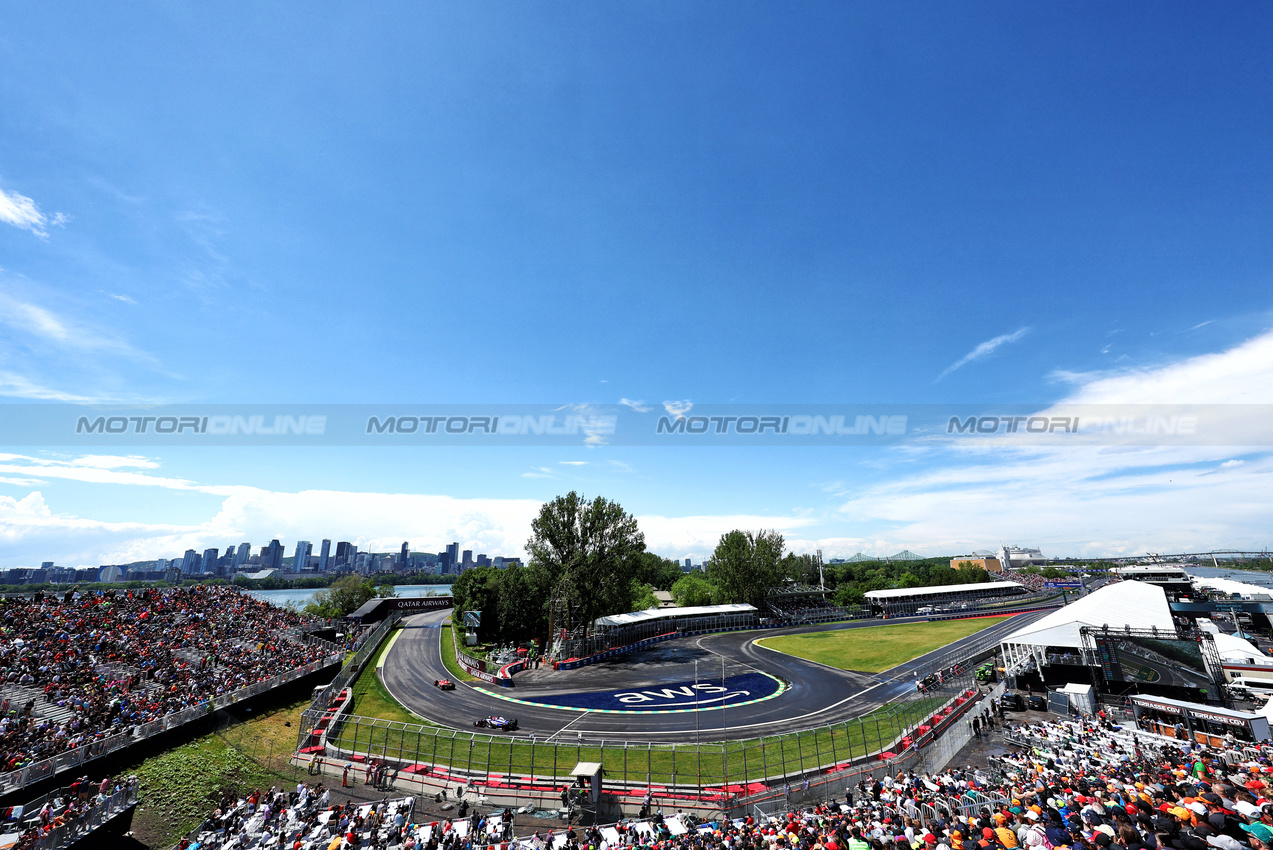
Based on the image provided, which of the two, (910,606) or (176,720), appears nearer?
(176,720)

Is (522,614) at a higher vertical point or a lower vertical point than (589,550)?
lower

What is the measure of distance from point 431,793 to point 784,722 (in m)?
20.4

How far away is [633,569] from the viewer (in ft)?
208

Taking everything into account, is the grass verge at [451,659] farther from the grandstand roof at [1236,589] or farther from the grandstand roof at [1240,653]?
the grandstand roof at [1236,589]

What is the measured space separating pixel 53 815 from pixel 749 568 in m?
81.6

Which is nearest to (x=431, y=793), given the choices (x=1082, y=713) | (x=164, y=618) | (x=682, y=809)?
(x=682, y=809)

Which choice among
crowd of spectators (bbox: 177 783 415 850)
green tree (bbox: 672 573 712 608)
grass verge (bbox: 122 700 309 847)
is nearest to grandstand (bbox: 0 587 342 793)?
grass verge (bbox: 122 700 309 847)

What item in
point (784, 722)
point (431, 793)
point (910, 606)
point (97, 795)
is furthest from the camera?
point (910, 606)

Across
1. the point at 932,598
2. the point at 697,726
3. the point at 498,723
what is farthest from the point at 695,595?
the point at 697,726

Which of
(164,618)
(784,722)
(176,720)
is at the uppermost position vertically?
(164,618)

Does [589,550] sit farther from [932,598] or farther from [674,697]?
[932,598]

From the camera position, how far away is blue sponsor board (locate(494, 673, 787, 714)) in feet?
117

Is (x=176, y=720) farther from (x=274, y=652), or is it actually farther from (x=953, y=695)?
(x=953, y=695)

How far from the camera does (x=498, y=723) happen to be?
3194 cm
